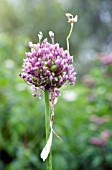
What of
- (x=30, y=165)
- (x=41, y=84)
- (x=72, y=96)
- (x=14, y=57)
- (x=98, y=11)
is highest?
(x=98, y=11)

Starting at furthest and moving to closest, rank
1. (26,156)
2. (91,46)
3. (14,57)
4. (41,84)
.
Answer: (91,46) < (14,57) < (26,156) < (41,84)

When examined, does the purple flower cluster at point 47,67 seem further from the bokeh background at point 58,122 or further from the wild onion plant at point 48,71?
the bokeh background at point 58,122

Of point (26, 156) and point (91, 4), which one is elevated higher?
point (91, 4)

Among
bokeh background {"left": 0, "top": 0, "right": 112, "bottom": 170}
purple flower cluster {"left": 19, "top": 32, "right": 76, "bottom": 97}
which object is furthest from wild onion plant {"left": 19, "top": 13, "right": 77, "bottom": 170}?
bokeh background {"left": 0, "top": 0, "right": 112, "bottom": 170}

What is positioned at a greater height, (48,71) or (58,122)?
(58,122)

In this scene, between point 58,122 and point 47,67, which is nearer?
point 47,67

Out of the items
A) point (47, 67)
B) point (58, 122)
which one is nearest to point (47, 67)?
point (47, 67)

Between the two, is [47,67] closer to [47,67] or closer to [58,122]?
[47,67]

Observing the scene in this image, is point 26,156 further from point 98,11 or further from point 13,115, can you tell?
point 98,11

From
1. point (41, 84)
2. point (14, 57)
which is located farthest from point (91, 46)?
point (41, 84)
